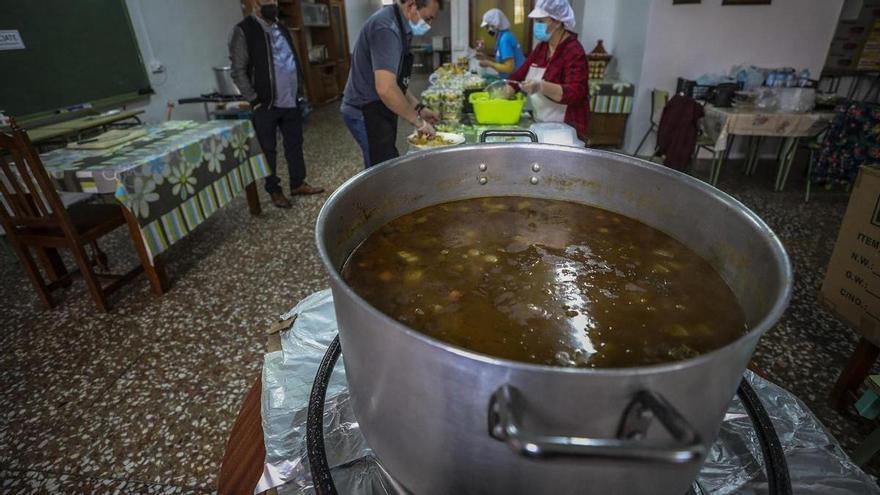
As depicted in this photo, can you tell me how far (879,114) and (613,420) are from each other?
425 cm

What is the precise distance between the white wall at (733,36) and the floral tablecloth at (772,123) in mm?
1113

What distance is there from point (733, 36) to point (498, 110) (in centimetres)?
354

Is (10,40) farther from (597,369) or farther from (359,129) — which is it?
(597,369)

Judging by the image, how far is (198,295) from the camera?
243cm

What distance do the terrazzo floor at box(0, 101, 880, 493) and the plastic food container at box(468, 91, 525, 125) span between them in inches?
53.4

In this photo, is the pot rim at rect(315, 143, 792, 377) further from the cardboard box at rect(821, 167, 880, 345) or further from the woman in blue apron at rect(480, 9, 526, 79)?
the woman in blue apron at rect(480, 9, 526, 79)

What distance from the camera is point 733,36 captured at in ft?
14.2

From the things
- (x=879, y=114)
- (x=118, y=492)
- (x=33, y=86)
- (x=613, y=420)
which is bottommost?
(x=118, y=492)

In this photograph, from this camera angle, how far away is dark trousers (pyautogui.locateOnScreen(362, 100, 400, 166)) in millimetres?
2648

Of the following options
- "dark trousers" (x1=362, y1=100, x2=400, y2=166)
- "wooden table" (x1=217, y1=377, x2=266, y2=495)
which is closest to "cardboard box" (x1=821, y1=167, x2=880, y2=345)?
"wooden table" (x1=217, y1=377, x2=266, y2=495)

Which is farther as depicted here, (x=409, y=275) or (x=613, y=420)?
(x=409, y=275)

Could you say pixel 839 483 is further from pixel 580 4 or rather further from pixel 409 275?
pixel 580 4

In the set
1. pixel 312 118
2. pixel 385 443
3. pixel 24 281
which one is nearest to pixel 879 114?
pixel 385 443

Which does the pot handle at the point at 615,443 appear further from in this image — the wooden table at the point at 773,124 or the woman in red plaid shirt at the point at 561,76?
the wooden table at the point at 773,124
